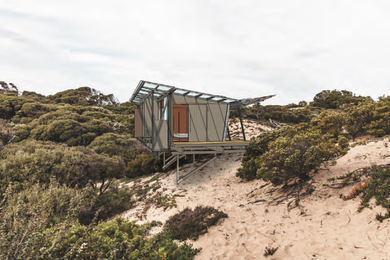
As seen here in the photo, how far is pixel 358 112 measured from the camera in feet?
36.3

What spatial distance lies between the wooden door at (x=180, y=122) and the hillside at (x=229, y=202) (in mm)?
2135

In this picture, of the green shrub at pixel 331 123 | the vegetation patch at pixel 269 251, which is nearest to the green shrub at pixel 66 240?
the vegetation patch at pixel 269 251

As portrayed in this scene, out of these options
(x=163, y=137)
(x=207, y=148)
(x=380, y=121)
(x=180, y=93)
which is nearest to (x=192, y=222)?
(x=163, y=137)

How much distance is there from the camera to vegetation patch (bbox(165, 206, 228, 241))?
7129 millimetres

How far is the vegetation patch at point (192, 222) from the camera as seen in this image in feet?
23.4

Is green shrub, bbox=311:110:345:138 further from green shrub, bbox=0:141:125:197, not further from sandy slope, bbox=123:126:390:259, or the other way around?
green shrub, bbox=0:141:125:197

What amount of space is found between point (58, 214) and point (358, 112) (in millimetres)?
13233

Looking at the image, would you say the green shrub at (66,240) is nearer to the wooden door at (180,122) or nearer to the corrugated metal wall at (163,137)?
the corrugated metal wall at (163,137)

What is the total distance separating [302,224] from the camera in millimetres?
6227

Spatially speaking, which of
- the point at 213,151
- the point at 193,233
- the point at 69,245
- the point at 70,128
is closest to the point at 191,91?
the point at 213,151

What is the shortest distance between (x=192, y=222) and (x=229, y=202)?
200 centimetres

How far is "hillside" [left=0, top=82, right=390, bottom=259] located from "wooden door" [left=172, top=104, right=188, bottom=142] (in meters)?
2.13

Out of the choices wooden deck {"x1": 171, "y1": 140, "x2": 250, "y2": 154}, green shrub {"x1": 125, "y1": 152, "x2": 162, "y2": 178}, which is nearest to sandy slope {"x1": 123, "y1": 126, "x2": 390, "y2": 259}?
wooden deck {"x1": 171, "y1": 140, "x2": 250, "y2": 154}

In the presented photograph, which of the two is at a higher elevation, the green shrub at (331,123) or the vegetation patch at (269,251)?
the green shrub at (331,123)
